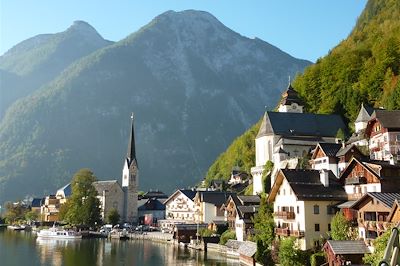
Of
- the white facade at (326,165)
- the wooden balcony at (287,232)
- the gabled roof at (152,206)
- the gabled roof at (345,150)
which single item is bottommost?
the wooden balcony at (287,232)

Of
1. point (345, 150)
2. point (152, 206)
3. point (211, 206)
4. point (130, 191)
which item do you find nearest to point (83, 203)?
point (130, 191)

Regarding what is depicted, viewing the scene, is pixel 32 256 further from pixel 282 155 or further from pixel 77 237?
pixel 282 155

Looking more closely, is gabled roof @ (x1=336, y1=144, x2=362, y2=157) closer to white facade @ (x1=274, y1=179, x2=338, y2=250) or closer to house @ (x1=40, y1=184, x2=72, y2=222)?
white facade @ (x1=274, y1=179, x2=338, y2=250)

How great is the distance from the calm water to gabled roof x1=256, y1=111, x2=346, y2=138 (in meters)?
28.0

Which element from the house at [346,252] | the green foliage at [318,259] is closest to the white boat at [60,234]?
the green foliage at [318,259]

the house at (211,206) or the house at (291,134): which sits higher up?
the house at (291,134)

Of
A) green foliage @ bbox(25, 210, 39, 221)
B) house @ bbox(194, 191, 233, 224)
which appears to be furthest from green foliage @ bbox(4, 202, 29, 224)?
house @ bbox(194, 191, 233, 224)

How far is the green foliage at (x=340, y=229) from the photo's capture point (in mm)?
42047

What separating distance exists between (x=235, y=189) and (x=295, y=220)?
60701 millimetres

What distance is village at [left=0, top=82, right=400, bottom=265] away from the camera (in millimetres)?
40719

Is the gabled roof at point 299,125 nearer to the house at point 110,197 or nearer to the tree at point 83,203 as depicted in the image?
the tree at point 83,203

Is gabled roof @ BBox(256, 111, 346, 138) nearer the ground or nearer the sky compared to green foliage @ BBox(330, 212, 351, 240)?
nearer the sky

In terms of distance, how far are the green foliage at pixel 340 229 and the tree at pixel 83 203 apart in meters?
75.7

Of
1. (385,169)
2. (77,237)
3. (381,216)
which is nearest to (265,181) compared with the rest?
(385,169)
